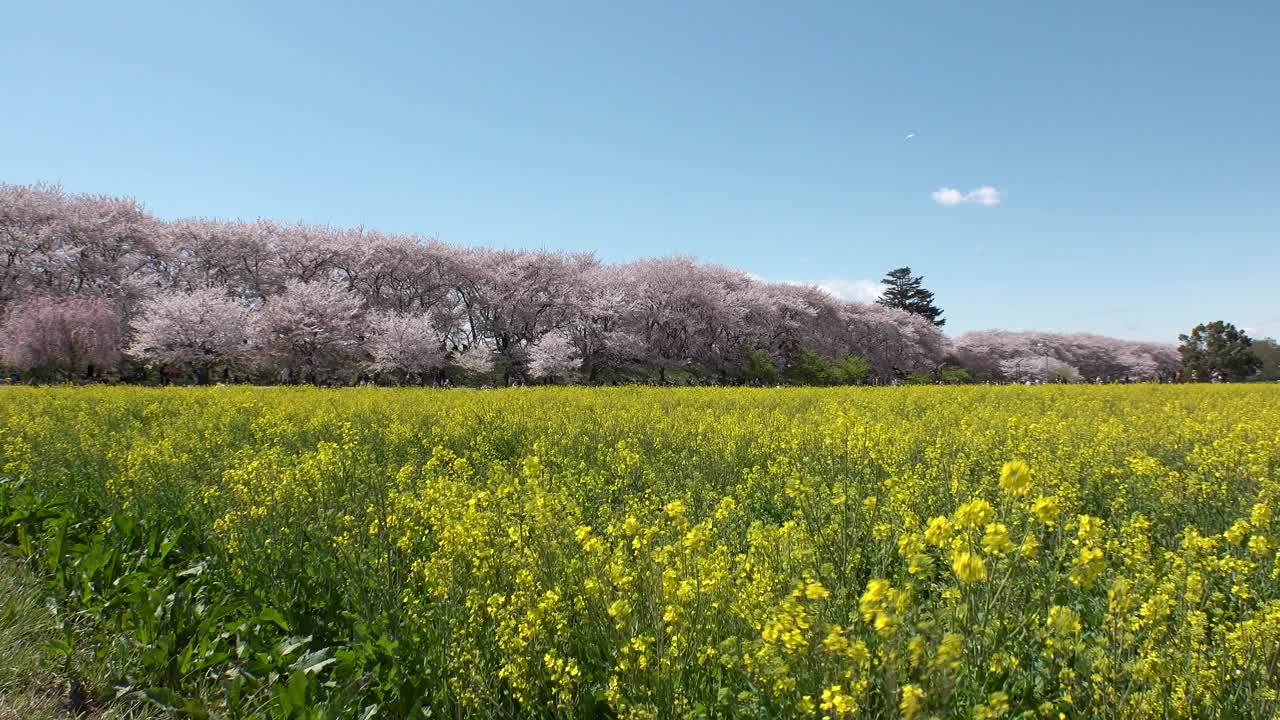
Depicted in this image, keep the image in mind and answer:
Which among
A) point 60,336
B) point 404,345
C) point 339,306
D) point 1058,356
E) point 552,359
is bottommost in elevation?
point 60,336

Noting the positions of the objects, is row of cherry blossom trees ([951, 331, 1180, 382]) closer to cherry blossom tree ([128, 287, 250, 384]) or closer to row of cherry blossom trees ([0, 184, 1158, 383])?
row of cherry blossom trees ([0, 184, 1158, 383])

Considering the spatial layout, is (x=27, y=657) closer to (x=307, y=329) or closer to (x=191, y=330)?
(x=307, y=329)

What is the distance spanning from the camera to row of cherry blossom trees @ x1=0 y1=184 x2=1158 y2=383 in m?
33.7

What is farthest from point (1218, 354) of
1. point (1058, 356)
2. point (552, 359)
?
point (552, 359)

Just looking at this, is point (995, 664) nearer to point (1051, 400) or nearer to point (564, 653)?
point (564, 653)

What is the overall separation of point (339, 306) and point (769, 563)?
1434 inches

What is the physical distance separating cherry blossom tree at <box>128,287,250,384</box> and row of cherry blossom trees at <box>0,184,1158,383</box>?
0.25 ft

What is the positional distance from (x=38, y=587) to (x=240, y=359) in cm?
3588

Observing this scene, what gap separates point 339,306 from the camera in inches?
1403

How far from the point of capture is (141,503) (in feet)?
20.2

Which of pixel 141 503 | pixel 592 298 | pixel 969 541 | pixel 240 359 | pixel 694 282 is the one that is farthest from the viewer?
pixel 694 282

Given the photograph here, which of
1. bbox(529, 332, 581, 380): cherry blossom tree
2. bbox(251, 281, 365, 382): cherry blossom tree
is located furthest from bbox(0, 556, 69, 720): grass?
bbox(529, 332, 581, 380): cherry blossom tree

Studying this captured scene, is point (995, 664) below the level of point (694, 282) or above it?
below

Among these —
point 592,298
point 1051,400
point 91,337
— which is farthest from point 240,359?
point 1051,400
